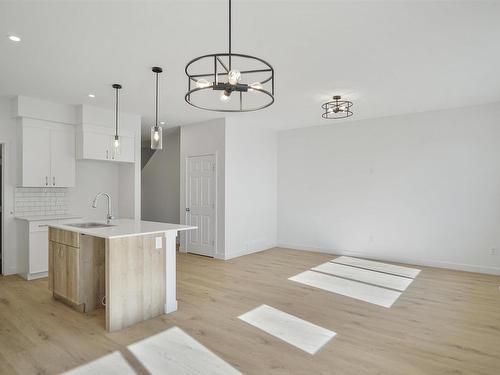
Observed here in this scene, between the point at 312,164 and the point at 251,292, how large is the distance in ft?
11.8

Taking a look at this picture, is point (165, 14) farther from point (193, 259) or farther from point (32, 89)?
point (193, 259)

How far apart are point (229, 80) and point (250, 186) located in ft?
14.9

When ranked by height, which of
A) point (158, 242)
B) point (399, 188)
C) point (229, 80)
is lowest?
point (158, 242)

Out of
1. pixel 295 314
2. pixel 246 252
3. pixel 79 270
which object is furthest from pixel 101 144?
pixel 295 314

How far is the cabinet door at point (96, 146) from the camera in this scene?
507cm

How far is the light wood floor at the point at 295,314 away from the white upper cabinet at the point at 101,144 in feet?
6.94

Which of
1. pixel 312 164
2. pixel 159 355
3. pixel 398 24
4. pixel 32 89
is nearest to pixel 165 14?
pixel 398 24

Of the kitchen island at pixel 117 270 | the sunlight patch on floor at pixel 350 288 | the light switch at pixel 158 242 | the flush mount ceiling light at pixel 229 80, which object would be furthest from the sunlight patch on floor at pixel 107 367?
the sunlight patch on floor at pixel 350 288

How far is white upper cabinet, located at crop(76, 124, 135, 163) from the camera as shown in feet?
16.6

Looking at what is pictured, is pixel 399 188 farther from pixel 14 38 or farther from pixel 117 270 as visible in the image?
pixel 14 38

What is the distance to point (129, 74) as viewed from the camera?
3.68 m

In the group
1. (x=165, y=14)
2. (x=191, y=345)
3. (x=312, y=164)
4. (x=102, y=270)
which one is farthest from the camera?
(x=312, y=164)

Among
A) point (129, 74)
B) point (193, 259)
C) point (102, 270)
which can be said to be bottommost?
point (193, 259)

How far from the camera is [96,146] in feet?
17.0
